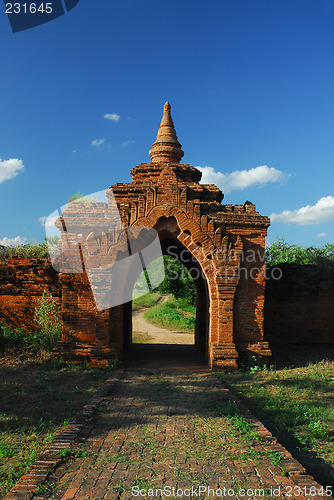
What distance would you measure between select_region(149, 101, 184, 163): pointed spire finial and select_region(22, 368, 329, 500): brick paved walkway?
7799 mm

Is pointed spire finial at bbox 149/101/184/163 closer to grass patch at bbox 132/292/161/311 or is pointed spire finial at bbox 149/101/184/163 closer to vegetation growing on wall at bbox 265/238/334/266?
vegetation growing on wall at bbox 265/238/334/266

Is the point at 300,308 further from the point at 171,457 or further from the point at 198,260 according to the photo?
the point at 171,457

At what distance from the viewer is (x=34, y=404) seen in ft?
21.4

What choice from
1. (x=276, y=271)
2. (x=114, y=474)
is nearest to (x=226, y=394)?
(x=114, y=474)

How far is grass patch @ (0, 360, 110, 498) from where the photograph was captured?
4605mm

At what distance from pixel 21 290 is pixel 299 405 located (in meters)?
7.85

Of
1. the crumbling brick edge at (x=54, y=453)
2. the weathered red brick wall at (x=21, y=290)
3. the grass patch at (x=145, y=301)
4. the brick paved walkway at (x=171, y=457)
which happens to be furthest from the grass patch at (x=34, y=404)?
the grass patch at (x=145, y=301)

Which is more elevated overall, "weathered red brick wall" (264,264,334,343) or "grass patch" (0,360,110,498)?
"weathered red brick wall" (264,264,334,343)

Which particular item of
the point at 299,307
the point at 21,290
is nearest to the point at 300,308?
the point at 299,307

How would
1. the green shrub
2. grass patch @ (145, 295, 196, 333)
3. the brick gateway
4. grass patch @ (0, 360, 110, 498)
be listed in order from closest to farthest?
grass patch @ (0, 360, 110, 498), the brick gateway, the green shrub, grass patch @ (145, 295, 196, 333)

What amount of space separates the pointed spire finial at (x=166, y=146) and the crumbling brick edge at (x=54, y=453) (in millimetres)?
7785

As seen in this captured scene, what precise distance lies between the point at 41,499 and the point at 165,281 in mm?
24032

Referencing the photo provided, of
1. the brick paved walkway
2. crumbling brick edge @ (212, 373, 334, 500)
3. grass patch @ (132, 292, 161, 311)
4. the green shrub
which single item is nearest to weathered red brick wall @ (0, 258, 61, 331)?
the green shrub

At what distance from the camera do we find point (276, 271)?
12.4m
